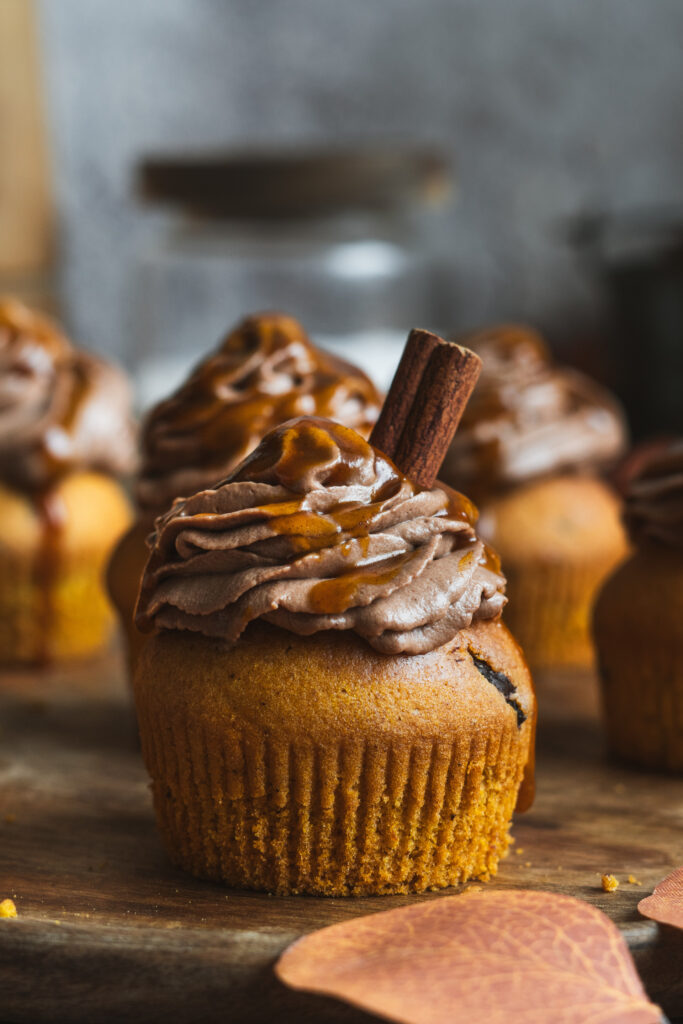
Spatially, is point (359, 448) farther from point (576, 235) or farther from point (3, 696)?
point (576, 235)

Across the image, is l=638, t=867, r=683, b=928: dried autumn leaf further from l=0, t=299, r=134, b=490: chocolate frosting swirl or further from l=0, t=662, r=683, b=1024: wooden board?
A: l=0, t=299, r=134, b=490: chocolate frosting swirl

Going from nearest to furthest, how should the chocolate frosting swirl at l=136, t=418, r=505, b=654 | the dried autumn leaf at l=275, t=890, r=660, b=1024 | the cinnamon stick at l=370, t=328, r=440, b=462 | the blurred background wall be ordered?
the dried autumn leaf at l=275, t=890, r=660, b=1024 → the chocolate frosting swirl at l=136, t=418, r=505, b=654 → the cinnamon stick at l=370, t=328, r=440, b=462 → the blurred background wall

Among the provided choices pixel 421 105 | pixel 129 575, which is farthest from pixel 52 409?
pixel 421 105

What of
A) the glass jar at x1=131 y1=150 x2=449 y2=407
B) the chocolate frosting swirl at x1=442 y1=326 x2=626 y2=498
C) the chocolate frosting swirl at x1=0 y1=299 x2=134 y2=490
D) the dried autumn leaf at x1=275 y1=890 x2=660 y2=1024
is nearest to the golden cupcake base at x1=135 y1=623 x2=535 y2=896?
the dried autumn leaf at x1=275 y1=890 x2=660 y2=1024

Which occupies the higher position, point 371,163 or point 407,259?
point 371,163

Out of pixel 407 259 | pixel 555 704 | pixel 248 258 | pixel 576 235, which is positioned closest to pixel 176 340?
pixel 248 258

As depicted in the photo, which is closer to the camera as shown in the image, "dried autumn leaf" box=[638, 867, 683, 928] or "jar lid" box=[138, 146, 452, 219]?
"dried autumn leaf" box=[638, 867, 683, 928]
